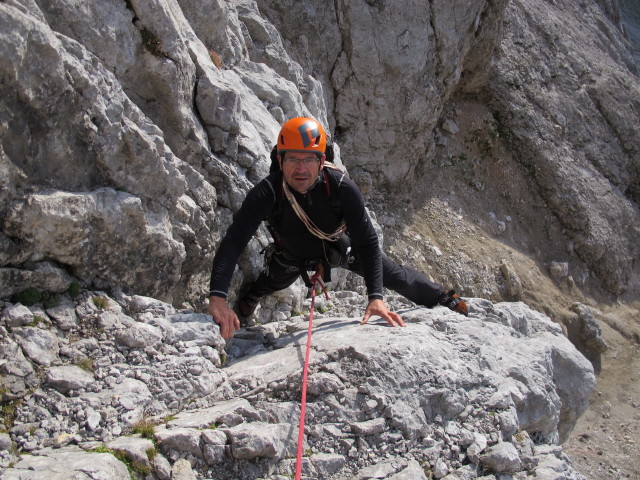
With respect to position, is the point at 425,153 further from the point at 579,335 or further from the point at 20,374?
the point at 20,374

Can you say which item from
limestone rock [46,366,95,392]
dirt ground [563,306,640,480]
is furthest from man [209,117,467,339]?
dirt ground [563,306,640,480]

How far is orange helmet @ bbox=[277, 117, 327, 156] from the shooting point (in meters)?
5.57

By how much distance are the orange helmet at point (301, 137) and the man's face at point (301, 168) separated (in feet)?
0.23

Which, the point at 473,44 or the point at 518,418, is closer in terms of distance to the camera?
the point at 518,418

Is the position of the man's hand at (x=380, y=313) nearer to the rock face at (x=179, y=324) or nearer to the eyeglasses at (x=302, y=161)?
the rock face at (x=179, y=324)

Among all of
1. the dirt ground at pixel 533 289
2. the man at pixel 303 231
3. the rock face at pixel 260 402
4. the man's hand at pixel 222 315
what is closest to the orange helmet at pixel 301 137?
the man at pixel 303 231

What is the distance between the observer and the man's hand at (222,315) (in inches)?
221

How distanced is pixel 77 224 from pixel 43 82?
1311 millimetres

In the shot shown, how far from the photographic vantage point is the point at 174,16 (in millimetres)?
7168

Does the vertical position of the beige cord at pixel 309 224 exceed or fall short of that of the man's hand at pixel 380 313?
it exceeds it

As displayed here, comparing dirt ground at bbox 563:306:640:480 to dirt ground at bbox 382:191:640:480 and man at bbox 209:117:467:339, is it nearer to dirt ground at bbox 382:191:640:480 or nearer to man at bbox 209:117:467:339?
dirt ground at bbox 382:191:640:480

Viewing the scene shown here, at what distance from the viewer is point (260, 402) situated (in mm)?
4676

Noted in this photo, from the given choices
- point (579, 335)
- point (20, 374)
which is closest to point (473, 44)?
point (579, 335)

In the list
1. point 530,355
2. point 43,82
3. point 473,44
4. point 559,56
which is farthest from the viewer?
point 559,56
